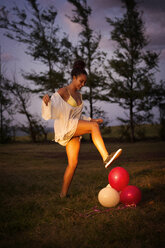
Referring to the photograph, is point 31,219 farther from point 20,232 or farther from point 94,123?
point 94,123

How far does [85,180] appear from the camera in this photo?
6.06 m

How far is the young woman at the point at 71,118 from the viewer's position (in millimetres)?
3871

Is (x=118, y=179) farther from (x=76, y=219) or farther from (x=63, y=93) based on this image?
(x=63, y=93)

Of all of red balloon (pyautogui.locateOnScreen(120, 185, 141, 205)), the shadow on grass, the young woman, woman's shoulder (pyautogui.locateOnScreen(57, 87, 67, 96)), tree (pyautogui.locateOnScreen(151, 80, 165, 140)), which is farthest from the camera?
tree (pyautogui.locateOnScreen(151, 80, 165, 140))

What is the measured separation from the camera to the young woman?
3.87 metres

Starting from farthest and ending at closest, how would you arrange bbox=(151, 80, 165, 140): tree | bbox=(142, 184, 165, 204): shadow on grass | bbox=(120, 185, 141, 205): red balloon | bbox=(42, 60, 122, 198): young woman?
bbox=(151, 80, 165, 140): tree → bbox=(142, 184, 165, 204): shadow on grass → bbox=(42, 60, 122, 198): young woman → bbox=(120, 185, 141, 205): red balloon

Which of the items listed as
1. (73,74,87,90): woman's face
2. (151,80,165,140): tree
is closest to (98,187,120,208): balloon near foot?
(73,74,87,90): woman's face

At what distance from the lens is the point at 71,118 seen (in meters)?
4.09

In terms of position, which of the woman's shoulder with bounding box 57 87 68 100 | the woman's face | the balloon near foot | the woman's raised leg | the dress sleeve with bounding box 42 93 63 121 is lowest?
the balloon near foot

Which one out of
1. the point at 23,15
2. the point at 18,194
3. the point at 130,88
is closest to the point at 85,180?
the point at 18,194

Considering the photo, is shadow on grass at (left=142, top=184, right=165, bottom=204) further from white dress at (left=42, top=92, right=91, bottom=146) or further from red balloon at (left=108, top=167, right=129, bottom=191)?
white dress at (left=42, top=92, right=91, bottom=146)

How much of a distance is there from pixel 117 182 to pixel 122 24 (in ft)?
50.9

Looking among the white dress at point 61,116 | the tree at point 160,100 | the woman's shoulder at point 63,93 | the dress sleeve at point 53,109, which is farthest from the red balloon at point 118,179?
the tree at point 160,100

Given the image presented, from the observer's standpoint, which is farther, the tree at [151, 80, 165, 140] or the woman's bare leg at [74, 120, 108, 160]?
the tree at [151, 80, 165, 140]
